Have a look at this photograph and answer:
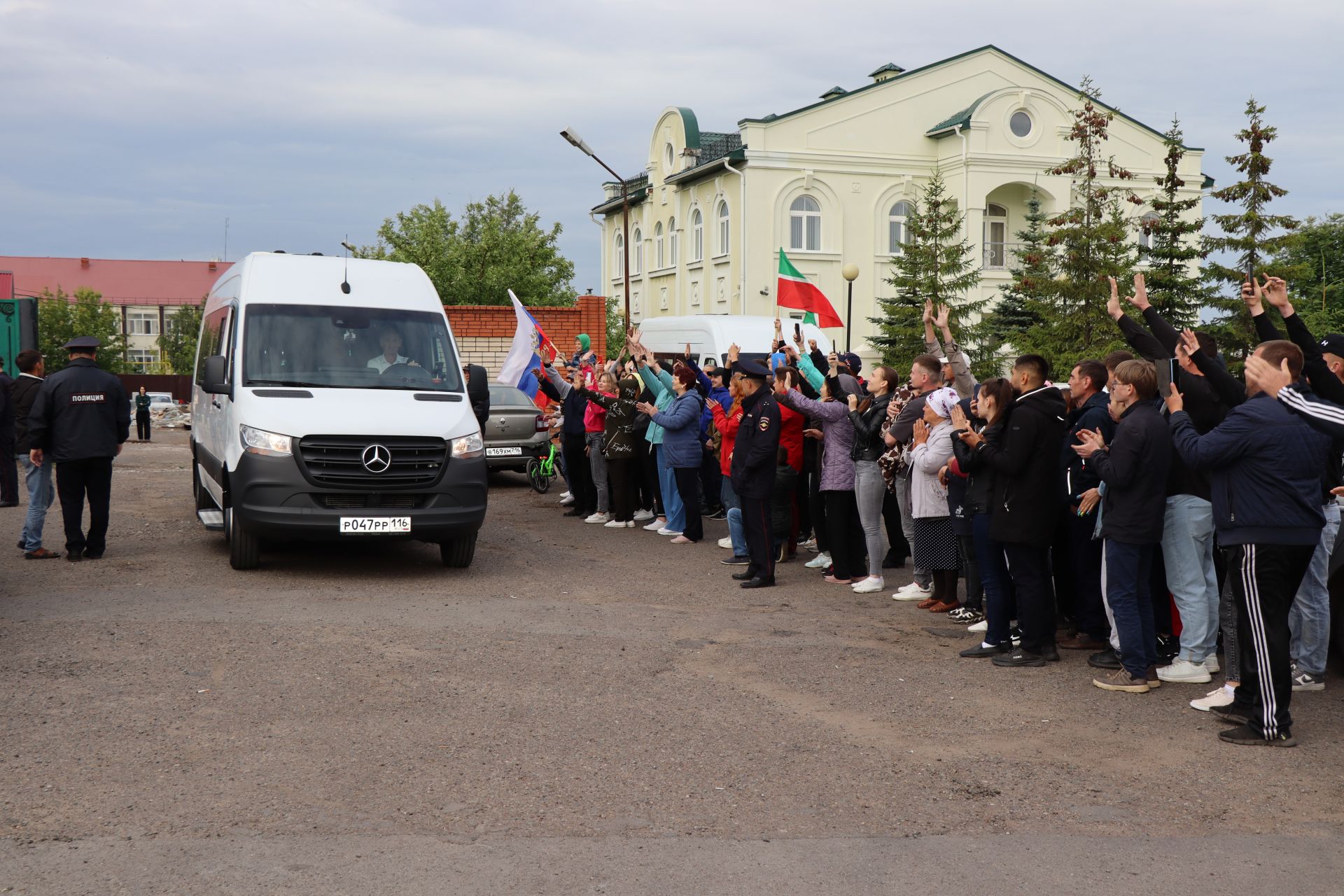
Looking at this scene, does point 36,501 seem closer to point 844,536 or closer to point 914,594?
point 844,536

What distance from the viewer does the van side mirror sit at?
35.8ft

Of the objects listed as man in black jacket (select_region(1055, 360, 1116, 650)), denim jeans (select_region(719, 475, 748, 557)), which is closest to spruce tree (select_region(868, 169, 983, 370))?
denim jeans (select_region(719, 475, 748, 557))

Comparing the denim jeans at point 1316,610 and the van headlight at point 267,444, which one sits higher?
the van headlight at point 267,444

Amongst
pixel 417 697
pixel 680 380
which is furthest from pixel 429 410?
pixel 417 697

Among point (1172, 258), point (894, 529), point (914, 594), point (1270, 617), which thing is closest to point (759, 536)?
point (914, 594)

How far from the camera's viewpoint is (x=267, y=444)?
34.1 feet

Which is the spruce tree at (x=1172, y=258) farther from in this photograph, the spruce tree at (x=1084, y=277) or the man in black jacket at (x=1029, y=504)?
the man in black jacket at (x=1029, y=504)

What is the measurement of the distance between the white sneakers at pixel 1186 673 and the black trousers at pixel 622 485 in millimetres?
8127

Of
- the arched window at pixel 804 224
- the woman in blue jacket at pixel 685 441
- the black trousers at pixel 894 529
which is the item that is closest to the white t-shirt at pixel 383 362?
the woman in blue jacket at pixel 685 441

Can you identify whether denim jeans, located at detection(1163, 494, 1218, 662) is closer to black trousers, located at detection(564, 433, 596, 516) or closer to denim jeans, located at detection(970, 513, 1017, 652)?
denim jeans, located at detection(970, 513, 1017, 652)

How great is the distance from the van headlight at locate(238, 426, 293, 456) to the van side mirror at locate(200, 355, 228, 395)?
0.74 meters

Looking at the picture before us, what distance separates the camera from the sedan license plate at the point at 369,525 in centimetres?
1049

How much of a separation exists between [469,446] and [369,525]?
1.11 m

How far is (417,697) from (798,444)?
18.8 feet
